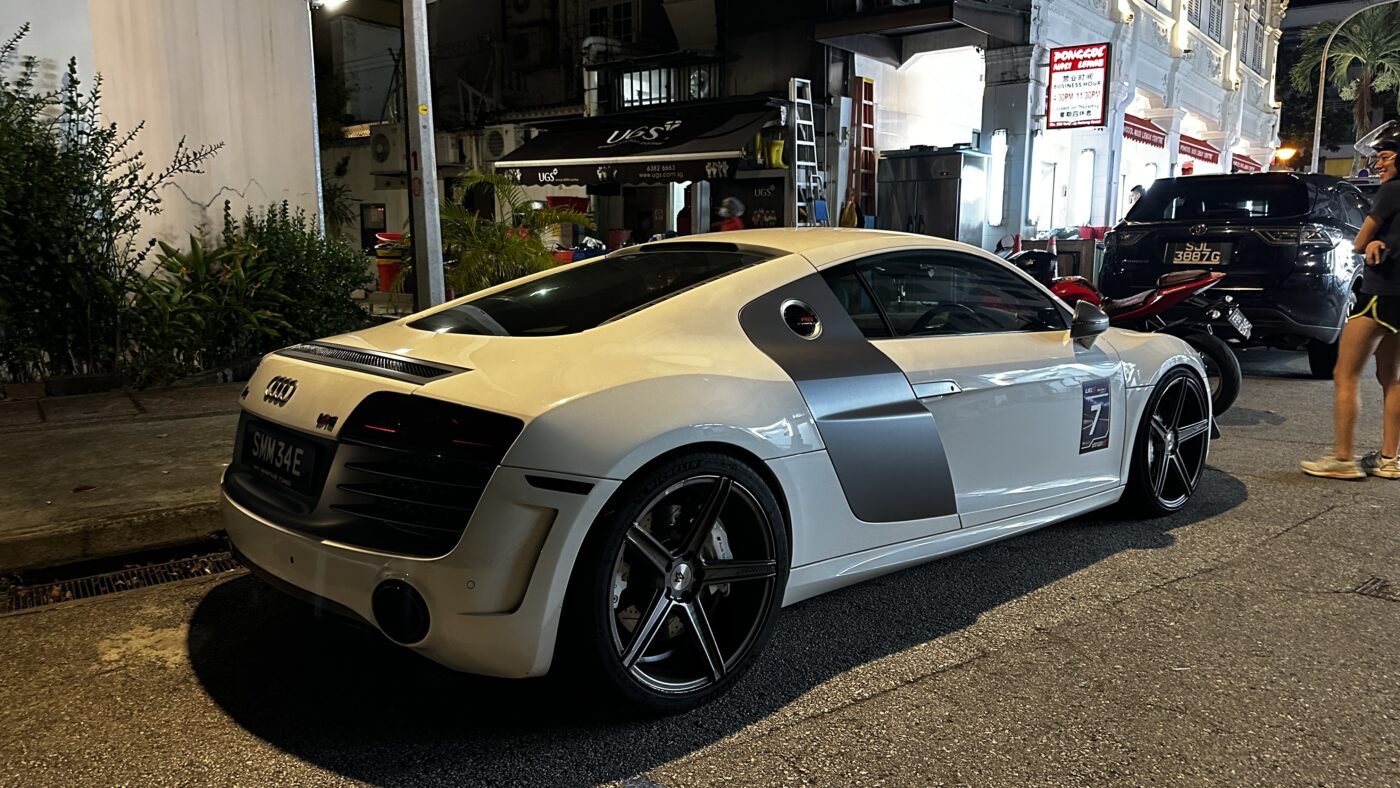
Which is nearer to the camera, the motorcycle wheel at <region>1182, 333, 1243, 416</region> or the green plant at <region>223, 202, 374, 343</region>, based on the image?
the motorcycle wheel at <region>1182, 333, 1243, 416</region>

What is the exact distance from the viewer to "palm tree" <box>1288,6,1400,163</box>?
39.7 m

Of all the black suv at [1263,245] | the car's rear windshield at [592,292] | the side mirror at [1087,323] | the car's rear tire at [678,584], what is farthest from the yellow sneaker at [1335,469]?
the car's rear tire at [678,584]

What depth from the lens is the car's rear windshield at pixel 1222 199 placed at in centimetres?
846

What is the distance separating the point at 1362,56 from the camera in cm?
4034

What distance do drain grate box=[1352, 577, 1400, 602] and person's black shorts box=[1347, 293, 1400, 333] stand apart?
2.08 metres

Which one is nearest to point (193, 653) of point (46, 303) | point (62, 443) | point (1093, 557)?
point (62, 443)

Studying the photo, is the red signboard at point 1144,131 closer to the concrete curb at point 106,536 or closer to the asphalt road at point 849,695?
the asphalt road at point 849,695

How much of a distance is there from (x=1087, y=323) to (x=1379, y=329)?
260cm

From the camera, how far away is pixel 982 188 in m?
16.6

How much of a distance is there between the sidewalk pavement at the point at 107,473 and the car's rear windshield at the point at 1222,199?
309 inches

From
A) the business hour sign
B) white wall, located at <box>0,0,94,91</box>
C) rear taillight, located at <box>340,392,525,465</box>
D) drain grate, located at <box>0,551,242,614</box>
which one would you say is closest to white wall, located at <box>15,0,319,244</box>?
white wall, located at <box>0,0,94,91</box>

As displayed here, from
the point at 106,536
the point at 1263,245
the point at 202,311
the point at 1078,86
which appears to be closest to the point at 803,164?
the point at 1078,86

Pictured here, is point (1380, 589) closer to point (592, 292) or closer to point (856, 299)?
point (856, 299)

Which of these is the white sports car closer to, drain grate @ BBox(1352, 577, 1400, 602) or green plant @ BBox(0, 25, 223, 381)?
drain grate @ BBox(1352, 577, 1400, 602)
